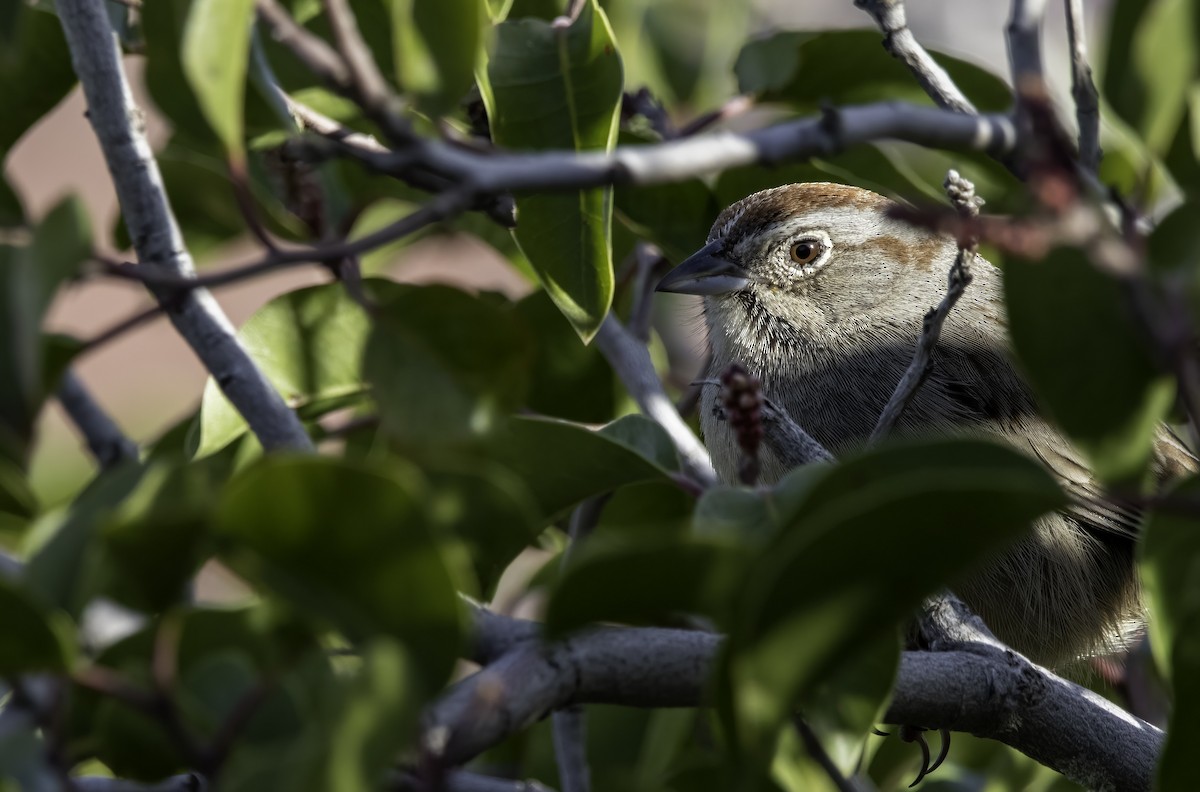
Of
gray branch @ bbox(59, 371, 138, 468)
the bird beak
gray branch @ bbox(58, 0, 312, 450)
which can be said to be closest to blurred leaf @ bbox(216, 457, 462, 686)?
gray branch @ bbox(58, 0, 312, 450)

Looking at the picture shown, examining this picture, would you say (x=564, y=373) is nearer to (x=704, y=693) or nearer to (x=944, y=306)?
(x=944, y=306)

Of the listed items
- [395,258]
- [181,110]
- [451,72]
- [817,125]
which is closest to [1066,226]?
[817,125]

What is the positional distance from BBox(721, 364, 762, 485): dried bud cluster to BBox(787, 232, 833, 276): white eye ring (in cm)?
256

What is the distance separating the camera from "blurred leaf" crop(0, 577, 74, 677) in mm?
1248

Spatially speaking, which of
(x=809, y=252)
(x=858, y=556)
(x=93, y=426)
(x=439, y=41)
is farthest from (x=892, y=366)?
(x=858, y=556)

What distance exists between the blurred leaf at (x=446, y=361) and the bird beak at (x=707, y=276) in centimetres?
208

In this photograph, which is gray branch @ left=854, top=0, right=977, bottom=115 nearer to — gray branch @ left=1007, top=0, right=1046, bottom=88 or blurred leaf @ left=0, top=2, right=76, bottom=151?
gray branch @ left=1007, top=0, right=1046, bottom=88

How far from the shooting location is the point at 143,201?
1.95 m

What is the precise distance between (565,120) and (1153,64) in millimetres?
1073

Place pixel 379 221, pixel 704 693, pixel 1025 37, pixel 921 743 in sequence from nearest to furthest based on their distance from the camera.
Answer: pixel 704 693 < pixel 1025 37 < pixel 921 743 < pixel 379 221

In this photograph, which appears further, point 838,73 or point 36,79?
point 838,73

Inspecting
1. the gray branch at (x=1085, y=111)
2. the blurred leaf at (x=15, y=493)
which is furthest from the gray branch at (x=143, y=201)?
the gray branch at (x=1085, y=111)

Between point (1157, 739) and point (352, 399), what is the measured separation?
1624 millimetres

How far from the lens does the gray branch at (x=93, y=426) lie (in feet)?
8.37
